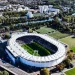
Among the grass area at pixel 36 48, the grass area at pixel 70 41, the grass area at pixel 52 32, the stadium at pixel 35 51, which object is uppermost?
the stadium at pixel 35 51

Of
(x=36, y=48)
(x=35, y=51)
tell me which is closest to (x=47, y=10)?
(x=36, y=48)

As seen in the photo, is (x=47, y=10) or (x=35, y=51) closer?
(x=35, y=51)

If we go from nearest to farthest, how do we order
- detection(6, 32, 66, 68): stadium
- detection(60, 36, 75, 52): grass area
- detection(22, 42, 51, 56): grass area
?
detection(6, 32, 66, 68): stadium, detection(22, 42, 51, 56): grass area, detection(60, 36, 75, 52): grass area

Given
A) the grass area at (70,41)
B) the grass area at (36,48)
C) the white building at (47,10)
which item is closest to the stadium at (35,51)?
the grass area at (36,48)

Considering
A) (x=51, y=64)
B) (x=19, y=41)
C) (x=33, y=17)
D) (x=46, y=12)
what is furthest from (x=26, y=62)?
(x=46, y=12)

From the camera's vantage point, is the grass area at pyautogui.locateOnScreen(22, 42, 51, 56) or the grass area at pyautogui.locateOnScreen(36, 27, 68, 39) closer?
the grass area at pyautogui.locateOnScreen(22, 42, 51, 56)

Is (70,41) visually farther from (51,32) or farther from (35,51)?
(35,51)

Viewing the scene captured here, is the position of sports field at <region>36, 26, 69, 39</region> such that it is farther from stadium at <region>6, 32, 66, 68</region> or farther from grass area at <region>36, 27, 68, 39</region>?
stadium at <region>6, 32, 66, 68</region>

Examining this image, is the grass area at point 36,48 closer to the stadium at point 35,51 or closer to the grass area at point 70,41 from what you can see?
the stadium at point 35,51

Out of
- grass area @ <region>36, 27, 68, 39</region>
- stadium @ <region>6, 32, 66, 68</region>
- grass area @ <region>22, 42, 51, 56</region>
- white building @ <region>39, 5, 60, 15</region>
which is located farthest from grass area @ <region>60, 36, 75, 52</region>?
white building @ <region>39, 5, 60, 15</region>
